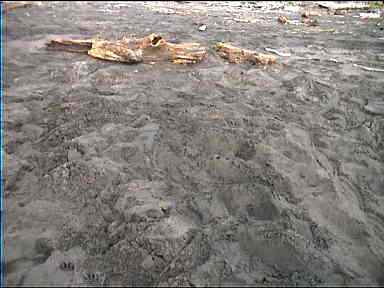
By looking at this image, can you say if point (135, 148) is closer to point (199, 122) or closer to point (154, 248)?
point (199, 122)

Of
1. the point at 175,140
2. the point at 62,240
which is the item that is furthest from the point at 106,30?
the point at 62,240

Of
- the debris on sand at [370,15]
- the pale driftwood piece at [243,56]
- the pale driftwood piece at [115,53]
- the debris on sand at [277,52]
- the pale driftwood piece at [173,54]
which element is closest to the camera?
the pale driftwood piece at [115,53]

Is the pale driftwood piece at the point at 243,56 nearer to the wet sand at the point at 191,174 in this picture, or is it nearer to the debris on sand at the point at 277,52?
the wet sand at the point at 191,174

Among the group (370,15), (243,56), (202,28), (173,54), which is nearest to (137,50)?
(173,54)

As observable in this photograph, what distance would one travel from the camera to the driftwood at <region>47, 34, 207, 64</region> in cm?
602

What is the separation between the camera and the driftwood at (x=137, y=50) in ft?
19.8

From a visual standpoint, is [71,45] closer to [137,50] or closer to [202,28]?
[137,50]

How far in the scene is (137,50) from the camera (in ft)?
20.1

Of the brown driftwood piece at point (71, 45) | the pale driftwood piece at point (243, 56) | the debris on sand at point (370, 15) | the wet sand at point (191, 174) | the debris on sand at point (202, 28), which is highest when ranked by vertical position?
the debris on sand at point (370, 15)

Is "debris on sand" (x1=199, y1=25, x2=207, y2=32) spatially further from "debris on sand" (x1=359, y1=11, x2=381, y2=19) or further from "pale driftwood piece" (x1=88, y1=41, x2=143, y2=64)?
"debris on sand" (x1=359, y1=11, x2=381, y2=19)

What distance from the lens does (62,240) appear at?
2367mm

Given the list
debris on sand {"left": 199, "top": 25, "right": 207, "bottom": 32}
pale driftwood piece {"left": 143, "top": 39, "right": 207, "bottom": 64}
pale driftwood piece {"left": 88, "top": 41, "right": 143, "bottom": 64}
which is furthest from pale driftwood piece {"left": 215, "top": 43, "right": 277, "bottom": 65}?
debris on sand {"left": 199, "top": 25, "right": 207, "bottom": 32}

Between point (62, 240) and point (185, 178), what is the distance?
3.70ft

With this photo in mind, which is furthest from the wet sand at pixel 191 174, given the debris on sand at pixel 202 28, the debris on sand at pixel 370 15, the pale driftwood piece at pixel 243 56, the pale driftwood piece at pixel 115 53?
the debris on sand at pixel 370 15
